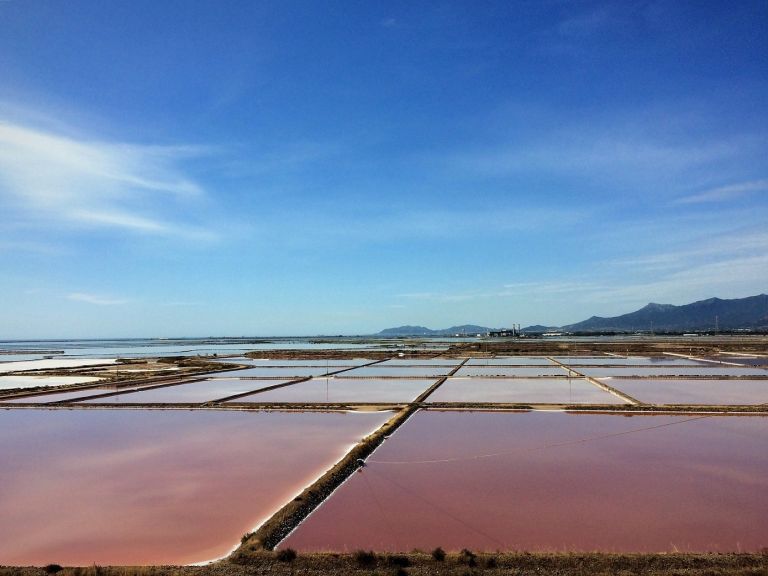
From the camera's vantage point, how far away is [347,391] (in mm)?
21156

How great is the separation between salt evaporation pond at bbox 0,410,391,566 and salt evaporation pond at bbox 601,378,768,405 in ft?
33.4

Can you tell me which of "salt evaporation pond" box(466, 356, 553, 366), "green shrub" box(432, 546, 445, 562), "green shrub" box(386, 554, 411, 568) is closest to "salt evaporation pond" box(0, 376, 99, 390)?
"salt evaporation pond" box(466, 356, 553, 366)

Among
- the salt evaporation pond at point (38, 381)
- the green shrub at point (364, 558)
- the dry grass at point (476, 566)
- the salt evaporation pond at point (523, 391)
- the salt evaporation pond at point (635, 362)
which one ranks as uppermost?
the salt evaporation pond at point (38, 381)

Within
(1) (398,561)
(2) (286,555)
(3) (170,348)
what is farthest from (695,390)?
(3) (170,348)

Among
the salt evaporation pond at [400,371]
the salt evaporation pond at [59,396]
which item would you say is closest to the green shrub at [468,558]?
the salt evaporation pond at [59,396]

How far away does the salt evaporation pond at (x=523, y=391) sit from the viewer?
17594 millimetres

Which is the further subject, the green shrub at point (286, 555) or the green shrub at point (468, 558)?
the green shrub at point (286, 555)

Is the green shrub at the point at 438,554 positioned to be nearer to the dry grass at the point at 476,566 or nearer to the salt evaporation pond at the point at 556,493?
the dry grass at the point at 476,566

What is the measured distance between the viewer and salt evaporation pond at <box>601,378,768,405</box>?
16781 mm

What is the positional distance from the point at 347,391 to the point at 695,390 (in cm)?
1381

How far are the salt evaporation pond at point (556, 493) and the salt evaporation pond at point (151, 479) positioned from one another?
134 cm

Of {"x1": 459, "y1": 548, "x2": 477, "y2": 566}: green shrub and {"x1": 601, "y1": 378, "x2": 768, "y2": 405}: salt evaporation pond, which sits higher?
{"x1": 459, "y1": 548, "x2": 477, "y2": 566}: green shrub

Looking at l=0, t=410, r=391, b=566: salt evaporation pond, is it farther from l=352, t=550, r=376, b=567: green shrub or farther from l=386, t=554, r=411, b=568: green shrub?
l=386, t=554, r=411, b=568: green shrub

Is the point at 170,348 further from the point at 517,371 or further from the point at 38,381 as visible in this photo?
the point at 517,371
